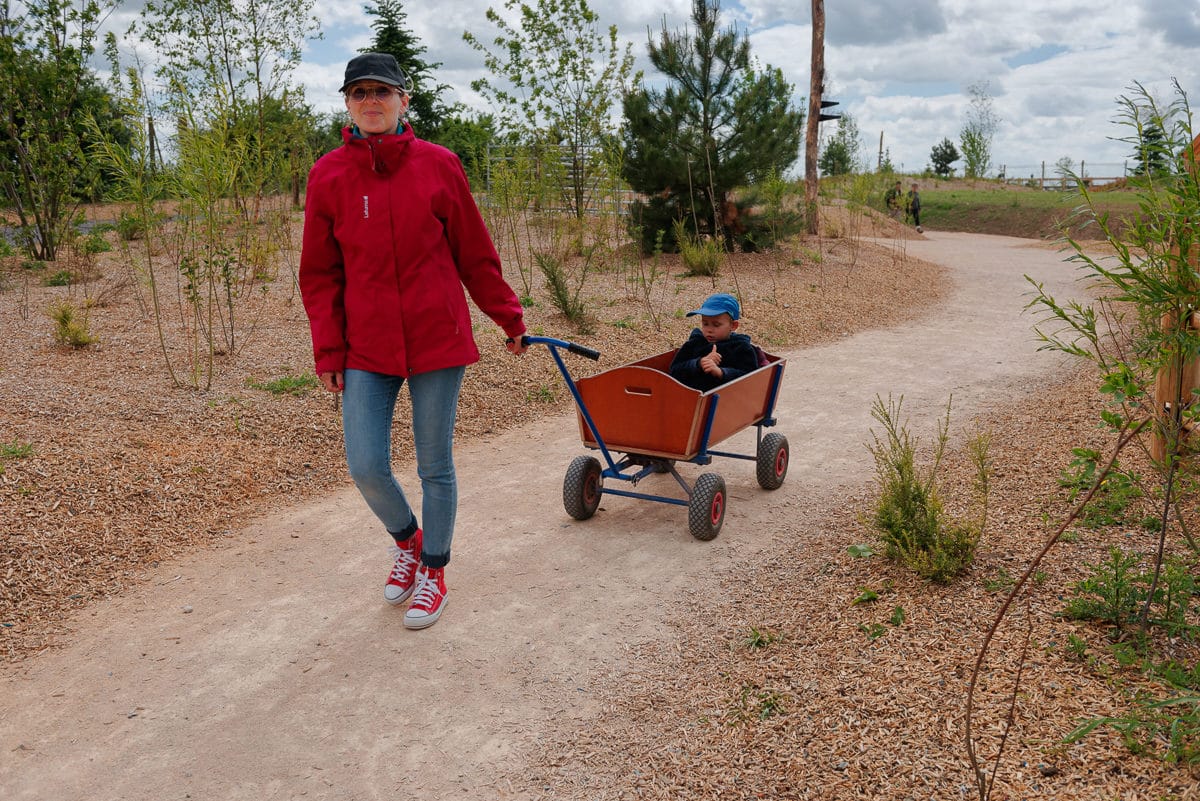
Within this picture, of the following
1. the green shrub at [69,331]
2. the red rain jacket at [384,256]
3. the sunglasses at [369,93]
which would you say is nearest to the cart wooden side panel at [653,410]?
the red rain jacket at [384,256]

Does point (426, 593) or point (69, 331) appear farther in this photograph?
point (69, 331)

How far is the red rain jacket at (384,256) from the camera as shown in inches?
127

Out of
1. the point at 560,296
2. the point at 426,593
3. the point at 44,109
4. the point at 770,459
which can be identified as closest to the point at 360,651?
the point at 426,593

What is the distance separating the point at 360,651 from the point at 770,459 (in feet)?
8.39

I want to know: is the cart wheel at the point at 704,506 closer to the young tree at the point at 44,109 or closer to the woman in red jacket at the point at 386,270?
the woman in red jacket at the point at 386,270

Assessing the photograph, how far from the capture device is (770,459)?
499cm

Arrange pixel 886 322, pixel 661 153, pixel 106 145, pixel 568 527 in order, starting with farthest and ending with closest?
pixel 661 153 → pixel 886 322 → pixel 106 145 → pixel 568 527

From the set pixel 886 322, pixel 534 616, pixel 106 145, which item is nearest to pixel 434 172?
pixel 534 616

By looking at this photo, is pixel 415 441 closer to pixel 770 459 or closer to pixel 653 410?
pixel 653 410

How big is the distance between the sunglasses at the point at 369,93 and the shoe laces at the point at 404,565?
1850mm

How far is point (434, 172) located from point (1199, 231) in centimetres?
248

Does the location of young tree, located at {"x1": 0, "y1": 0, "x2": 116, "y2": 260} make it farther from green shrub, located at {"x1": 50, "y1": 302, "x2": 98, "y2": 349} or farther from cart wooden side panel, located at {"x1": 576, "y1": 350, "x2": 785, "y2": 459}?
cart wooden side panel, located at {"x1": 576, "y1": 350, "x2": 785, "y2": 459}

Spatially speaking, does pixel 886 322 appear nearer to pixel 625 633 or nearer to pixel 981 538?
pixel 981 538

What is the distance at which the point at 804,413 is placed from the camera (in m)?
6.75
